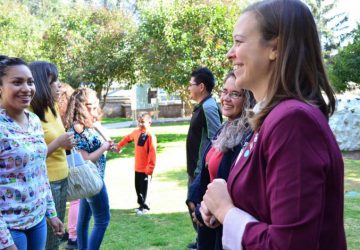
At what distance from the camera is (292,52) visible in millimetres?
1294

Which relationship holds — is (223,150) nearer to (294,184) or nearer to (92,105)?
(294,184)

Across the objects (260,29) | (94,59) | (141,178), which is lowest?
(141,178)

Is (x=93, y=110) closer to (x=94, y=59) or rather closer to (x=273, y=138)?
(x=273, y=138)

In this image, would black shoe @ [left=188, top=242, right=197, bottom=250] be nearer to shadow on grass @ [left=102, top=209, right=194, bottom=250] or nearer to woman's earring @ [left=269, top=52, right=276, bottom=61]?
shadow on grass @ [left=102, top=209, right=194, bottom=250]

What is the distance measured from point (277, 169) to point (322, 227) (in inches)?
8.8

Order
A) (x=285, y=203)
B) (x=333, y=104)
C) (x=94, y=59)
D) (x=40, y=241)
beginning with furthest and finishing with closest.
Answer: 1. (x=94, y=59)
2. (x=40, y=241)
3. (x=333, y=104)
4. (x=285, y=203)

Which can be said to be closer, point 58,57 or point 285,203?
point 285,203

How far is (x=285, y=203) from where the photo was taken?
115cm

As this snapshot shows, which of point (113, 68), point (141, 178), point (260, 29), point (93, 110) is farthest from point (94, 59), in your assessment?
point (260, 29)

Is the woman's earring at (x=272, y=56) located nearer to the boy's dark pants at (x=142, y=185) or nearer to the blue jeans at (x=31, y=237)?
the blue jeans at (x=31, y=237)

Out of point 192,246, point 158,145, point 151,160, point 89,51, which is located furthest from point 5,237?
point 89,51

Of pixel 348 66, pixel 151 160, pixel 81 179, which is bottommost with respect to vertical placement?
pixel 151 160

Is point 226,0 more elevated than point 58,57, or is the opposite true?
point 226,0

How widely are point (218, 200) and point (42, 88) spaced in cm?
238
